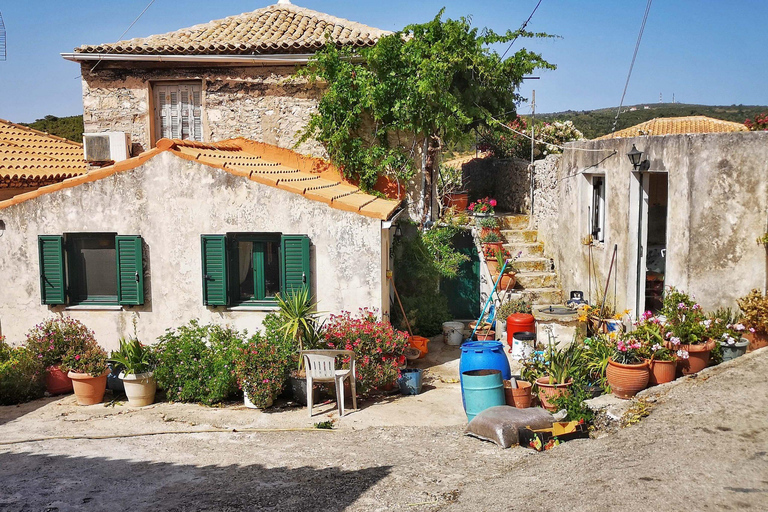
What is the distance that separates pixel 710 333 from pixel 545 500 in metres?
4.50

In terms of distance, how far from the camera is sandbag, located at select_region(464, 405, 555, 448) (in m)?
8.09

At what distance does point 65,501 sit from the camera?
6.91 meters

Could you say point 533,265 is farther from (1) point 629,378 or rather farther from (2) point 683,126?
(2) point 683,126

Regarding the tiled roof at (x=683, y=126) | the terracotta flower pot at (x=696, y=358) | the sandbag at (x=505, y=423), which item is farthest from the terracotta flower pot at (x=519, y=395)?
the tiled roof at (x=683, y=126)

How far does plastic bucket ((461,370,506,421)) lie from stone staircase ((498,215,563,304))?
17.2ft

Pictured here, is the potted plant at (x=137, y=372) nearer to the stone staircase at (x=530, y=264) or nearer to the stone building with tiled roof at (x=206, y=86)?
the stone building with tiled roof at (x=206, y=86)

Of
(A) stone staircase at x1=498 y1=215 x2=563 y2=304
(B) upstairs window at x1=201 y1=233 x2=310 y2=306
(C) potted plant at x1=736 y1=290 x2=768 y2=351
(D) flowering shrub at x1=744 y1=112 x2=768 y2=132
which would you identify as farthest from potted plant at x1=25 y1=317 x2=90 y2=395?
(D) flowering shrub at x1=744 y1=112 x2=768 y2=132

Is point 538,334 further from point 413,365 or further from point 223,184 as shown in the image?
point 223,184

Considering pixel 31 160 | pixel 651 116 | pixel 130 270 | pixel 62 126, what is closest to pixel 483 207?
pixel 130 270

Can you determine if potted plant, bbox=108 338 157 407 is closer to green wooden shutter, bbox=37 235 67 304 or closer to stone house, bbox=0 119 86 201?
green wooden shutter, bbox=37 235 67 304

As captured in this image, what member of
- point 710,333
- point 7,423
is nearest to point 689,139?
point 710,333

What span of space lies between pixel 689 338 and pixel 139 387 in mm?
7876

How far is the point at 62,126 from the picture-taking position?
29.6 meters

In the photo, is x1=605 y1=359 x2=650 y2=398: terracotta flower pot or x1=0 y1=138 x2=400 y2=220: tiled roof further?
x1=0 y1=138 x2=400 y2=220: tiled roof
